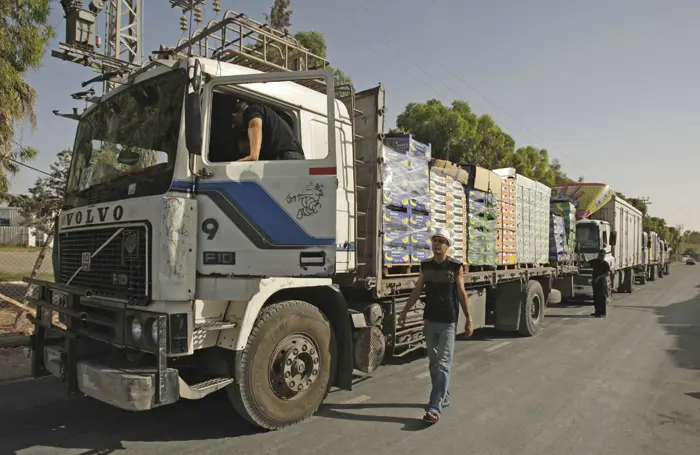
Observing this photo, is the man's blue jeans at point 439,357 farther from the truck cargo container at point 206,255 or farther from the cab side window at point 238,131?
the cab side window at point 238,131

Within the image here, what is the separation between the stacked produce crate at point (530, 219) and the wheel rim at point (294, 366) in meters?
5.34

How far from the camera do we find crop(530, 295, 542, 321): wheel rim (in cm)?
923

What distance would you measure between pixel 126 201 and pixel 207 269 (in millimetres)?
821

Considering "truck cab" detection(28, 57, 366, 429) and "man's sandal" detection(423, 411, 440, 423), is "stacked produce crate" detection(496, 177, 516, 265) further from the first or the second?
"truck cab" detection(28, 57, 366, 429)

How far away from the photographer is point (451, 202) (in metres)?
6.58

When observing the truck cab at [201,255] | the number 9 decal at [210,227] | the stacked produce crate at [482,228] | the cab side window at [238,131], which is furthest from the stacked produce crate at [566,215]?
the number 9 decal at [210,227]

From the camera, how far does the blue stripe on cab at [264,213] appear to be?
3.85m

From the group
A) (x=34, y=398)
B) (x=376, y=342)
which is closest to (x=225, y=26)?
(x=376, y=342)

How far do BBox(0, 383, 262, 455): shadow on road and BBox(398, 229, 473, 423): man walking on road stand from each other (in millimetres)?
1666

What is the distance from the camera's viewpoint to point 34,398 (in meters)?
4.99

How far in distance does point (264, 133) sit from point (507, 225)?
5.32 m

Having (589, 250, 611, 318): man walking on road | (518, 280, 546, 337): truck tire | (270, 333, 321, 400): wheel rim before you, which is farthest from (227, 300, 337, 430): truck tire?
(589, 250, 611, 318): man walking on road

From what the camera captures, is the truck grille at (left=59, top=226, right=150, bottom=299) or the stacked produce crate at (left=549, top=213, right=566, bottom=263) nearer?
the truck grille at (left=59, top=226, right=150, bottom=299)

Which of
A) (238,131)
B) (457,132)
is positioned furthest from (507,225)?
(457,132)
